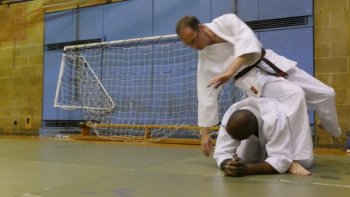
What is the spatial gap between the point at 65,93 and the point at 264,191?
18.4 feet

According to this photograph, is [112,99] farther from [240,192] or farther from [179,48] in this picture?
[240,192]

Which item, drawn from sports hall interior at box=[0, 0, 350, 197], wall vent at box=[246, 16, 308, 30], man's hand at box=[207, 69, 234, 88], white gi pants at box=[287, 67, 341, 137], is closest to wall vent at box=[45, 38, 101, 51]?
sports hall interior at box=[0, 0, 350, 197]

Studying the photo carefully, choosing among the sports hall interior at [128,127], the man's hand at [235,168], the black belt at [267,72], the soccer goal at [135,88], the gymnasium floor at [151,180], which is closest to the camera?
the gymnasium floor at [151,180]

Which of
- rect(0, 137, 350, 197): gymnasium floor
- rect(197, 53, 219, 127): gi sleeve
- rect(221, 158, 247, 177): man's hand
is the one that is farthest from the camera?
rect(197, 53, 219, 127): gi sleeve

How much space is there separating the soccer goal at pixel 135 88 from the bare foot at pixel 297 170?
2.92 m

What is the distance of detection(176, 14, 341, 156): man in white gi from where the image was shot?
2.43 metres

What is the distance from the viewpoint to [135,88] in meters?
6.26

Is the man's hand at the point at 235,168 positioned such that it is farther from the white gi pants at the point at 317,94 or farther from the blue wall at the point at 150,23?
the blue wall at the point at 150,23

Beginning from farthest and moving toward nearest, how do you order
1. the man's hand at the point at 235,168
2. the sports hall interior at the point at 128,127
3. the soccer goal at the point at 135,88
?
the soccer goal at the point at 135,88 → the man's hand at the point at 235,168 → the sports hall interior at the point at 128,127

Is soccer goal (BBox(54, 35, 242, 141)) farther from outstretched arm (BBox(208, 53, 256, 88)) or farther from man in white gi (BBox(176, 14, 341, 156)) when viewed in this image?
outstretched arm (BBox(208, 53, 256, 88))

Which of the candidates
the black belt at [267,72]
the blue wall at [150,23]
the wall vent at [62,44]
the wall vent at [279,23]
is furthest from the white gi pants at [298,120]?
the wall vent at [62,44]

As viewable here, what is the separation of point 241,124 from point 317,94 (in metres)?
0.67

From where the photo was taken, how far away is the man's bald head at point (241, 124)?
2361 millimetres

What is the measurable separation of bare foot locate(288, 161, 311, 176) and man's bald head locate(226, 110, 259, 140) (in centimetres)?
33
